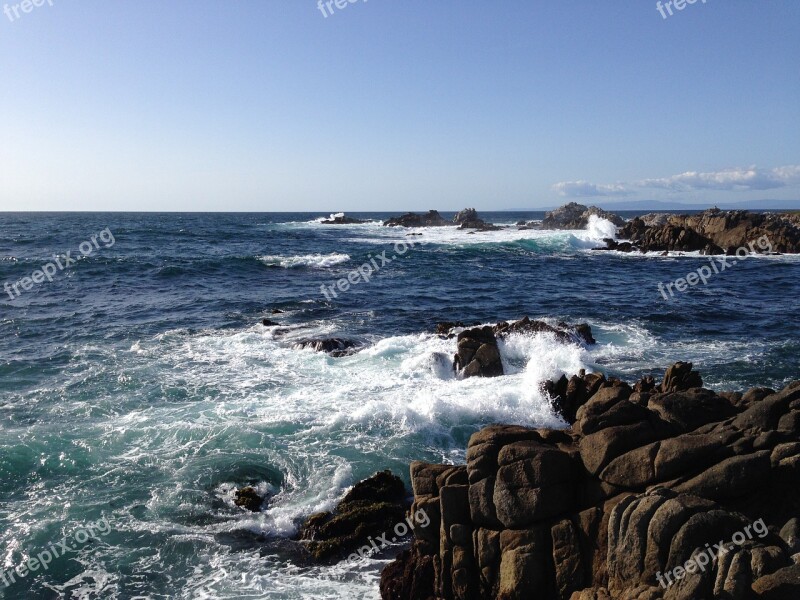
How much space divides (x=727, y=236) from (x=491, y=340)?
186 feet

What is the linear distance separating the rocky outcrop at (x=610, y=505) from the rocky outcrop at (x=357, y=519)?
161cm

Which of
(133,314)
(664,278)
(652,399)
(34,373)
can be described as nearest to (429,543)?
(652,399)

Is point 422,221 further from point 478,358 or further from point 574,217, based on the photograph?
point 478,358

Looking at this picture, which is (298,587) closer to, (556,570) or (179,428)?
(556,570)

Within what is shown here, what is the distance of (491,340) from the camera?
23.2 meters

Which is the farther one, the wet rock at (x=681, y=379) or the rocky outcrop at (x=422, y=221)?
the rocky outcrop at (x=422, y=221)

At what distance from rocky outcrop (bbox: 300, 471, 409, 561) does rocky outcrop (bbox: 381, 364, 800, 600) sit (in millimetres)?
1613

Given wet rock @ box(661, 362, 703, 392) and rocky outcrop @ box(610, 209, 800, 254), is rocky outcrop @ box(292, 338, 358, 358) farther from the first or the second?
rocky outcrop @ box(610, 209, 800, 254)

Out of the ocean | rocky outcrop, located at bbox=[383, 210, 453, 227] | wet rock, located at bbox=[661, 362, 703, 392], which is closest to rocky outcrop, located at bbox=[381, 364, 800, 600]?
the ocean

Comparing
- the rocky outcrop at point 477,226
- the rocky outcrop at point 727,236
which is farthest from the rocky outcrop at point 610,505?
the rocky outcrop at point 477,226

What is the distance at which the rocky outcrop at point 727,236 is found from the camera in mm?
63856

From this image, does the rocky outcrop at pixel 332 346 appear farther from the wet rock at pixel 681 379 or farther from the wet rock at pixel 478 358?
the wet rock at pixel 681 379

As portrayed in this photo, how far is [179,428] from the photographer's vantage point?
1752 cm

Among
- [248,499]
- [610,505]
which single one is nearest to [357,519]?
[248,499]
